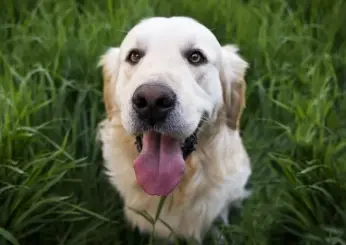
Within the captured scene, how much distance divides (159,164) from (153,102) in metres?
0.35

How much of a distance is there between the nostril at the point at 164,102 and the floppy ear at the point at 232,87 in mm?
573

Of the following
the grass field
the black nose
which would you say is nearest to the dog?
the black nose

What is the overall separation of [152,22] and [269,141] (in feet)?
3.71

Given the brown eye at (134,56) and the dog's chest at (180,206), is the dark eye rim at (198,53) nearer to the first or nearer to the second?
the brown eye at (134,56)

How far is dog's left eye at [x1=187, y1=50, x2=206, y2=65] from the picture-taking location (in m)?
2.64

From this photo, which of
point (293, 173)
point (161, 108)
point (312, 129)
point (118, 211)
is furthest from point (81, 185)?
point (312, 129)

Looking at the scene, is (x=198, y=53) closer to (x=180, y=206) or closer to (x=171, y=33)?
(x=171, y=33)

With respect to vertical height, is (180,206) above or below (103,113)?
below

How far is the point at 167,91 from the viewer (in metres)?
2.35

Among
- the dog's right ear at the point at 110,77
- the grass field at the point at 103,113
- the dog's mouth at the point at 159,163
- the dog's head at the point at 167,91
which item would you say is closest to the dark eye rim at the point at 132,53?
the dog's head at the point at 167,91

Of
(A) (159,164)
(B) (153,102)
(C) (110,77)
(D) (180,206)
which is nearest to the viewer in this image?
(B) (153,102)

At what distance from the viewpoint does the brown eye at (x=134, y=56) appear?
268 cm

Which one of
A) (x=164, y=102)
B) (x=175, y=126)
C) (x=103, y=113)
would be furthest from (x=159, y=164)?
(x=103, y=113)

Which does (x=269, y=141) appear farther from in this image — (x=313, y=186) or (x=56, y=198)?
(x=56, y=198)
